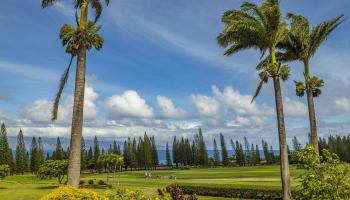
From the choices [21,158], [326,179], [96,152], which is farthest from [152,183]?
[96,152]

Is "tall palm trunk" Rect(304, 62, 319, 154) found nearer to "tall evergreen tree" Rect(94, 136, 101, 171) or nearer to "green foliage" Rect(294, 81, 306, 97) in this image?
"green foliage" Rect(294, 81, 306, 97)

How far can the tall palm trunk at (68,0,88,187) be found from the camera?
16.2 m

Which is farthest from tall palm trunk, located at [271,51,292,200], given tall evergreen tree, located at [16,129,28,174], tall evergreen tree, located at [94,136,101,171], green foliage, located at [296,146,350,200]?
tall evergreen tree, located at [94,136,101,171]

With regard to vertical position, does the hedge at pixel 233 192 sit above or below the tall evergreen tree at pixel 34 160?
below

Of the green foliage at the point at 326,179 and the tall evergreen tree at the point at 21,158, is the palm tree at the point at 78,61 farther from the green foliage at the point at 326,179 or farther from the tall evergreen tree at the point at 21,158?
the tall evergreen tree at the point at 21,158

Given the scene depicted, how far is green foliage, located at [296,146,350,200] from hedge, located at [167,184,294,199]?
739 inches

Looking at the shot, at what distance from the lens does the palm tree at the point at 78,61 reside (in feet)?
53.5

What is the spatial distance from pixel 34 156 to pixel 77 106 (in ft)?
365

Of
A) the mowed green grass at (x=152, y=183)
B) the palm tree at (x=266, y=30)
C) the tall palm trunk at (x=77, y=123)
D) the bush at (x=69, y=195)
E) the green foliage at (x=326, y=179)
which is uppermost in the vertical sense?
the palm tree at (x=266, y=30)

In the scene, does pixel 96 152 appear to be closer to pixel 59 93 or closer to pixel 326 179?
pixel 59 93

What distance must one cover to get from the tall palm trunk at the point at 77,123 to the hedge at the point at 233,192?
1384 cm

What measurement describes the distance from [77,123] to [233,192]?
2190 centimetres

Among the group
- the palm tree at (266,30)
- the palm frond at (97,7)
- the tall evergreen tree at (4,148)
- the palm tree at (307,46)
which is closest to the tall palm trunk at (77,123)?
the palm frond at (97,7)

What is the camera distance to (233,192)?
3484 centimetres
